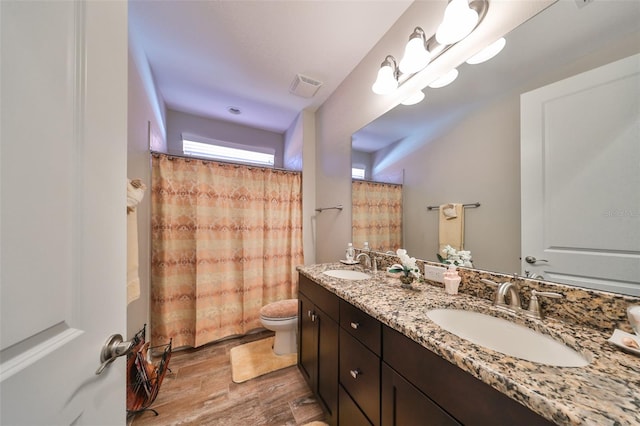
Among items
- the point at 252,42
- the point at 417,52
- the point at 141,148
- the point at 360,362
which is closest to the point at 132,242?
the point at 141,148

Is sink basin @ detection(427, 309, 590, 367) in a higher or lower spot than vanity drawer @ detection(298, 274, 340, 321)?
higher

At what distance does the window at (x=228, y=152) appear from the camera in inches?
102

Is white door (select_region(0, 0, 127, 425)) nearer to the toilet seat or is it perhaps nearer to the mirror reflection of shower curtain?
the toilet seat

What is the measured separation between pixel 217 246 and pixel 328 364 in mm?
1479

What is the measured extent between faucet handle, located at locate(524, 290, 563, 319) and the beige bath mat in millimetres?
1685

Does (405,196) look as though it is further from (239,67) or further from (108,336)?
(239,67)

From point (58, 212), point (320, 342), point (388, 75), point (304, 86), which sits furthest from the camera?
point (304, 86)

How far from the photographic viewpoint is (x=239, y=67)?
177cm

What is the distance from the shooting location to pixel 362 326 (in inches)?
35.3

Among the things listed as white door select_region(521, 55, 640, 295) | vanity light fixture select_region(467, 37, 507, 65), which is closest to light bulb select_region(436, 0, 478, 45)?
vanity light fixture select_region(467, 37, 507, 65)

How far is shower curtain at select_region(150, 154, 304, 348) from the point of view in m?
1.85

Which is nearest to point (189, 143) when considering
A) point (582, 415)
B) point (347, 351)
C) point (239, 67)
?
point (239, 67)

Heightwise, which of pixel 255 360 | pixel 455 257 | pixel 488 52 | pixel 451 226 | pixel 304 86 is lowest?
pixel 255 360

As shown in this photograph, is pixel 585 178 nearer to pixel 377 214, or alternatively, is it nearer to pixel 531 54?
pixel 531 54
